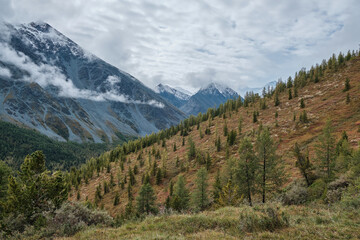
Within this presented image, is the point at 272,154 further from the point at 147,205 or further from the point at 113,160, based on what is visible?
the point at 113,160

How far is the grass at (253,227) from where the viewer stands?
9484mm

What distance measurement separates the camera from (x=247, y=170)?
94.8ft

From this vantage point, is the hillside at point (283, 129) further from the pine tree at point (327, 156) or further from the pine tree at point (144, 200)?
the pine tree at point (144, 200)

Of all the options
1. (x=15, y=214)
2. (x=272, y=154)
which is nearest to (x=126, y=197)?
(x=15, y=214)

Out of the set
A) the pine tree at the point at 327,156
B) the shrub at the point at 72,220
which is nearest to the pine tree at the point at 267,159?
the pine tree at the point at 327,156

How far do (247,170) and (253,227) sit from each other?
19.1 m

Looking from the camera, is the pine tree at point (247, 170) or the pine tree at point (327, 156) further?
the pine tree at point (327, 156)

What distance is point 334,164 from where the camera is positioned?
29250mm

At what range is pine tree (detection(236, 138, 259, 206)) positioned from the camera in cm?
2865

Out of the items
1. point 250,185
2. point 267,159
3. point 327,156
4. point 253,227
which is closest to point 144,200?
point 250,185

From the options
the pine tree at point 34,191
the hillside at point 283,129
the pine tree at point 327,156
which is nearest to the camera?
the pine tree at point 34,191

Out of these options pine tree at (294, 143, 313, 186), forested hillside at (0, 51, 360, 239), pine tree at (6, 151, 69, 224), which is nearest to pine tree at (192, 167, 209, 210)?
forested hillside at (0, 51, 360, 239)

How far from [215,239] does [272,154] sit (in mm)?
22860

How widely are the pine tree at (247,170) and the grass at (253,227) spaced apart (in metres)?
14.6
